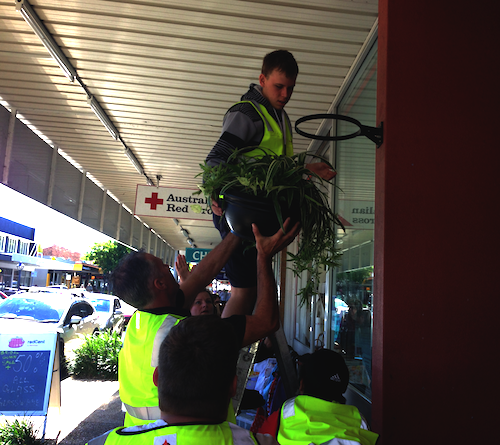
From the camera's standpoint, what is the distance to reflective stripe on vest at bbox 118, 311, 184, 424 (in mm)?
1746

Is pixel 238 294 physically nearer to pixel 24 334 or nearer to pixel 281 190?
pixel 281 190

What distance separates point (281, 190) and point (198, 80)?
456cm

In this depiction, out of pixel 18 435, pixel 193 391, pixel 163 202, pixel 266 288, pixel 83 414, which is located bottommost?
pixel 83 414

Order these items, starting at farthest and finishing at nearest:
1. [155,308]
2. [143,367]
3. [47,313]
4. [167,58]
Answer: [47,313] → [167,58] → [155,308] → [143,367]

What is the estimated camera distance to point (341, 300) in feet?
15.2

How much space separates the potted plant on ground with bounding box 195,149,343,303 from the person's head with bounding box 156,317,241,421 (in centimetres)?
42

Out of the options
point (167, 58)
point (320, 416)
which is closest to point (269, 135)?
point (320, 416)

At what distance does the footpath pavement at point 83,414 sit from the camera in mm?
4758

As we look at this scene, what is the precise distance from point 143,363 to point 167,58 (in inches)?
170

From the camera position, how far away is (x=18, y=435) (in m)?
4.39

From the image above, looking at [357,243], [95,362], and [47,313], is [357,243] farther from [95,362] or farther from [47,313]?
[47,313]

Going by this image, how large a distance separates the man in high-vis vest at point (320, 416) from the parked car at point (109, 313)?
506 inches

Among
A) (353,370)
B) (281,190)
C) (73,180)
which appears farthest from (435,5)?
(73,180)

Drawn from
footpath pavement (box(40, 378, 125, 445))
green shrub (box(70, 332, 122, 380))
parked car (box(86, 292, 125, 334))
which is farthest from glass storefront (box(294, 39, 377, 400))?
parked car (box(86, 292, 125, 334))
